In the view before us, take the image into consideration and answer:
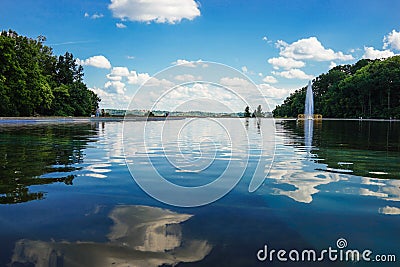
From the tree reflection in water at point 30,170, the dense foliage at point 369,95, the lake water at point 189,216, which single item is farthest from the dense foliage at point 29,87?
the dense foliage at point 369,95

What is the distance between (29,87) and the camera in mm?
37625

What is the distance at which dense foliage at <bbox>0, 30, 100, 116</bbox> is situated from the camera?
3475 centimetres

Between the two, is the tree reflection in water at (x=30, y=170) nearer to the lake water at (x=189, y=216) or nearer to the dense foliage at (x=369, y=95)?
the lake water at (x=189, y=216)

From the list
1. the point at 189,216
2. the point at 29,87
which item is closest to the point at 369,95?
the point at 29,87

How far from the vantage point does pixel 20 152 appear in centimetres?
805

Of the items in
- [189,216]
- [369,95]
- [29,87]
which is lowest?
[189,216]

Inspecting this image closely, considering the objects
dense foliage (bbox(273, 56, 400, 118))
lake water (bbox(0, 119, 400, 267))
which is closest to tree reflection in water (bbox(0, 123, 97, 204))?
lake water (bbox(0, 119, 400, 267))

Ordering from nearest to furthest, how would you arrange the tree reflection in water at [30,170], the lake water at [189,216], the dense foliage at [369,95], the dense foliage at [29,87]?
1. the lake water at [189,216]
2. the tree reflection in water at [30,170]
3. the dense foliage at [29,87]
4. the dense foliage at [369,95]

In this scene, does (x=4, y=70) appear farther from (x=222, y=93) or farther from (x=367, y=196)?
(x=367, y=196)

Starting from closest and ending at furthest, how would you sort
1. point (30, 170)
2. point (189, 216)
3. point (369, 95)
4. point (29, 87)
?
point (189, 216) → point (30, 170) → point (29, 87) → point (369, 95)

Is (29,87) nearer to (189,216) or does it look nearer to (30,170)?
(30,170)

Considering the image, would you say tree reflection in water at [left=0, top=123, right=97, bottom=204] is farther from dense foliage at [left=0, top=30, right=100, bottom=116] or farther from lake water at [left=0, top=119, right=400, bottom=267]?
dense foliage at [left=0, top=30, right=100, bottom=116]

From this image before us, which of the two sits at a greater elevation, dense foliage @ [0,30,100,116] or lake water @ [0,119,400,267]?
dense foliage @ [0,30,100,116]

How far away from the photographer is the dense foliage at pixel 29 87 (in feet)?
114
